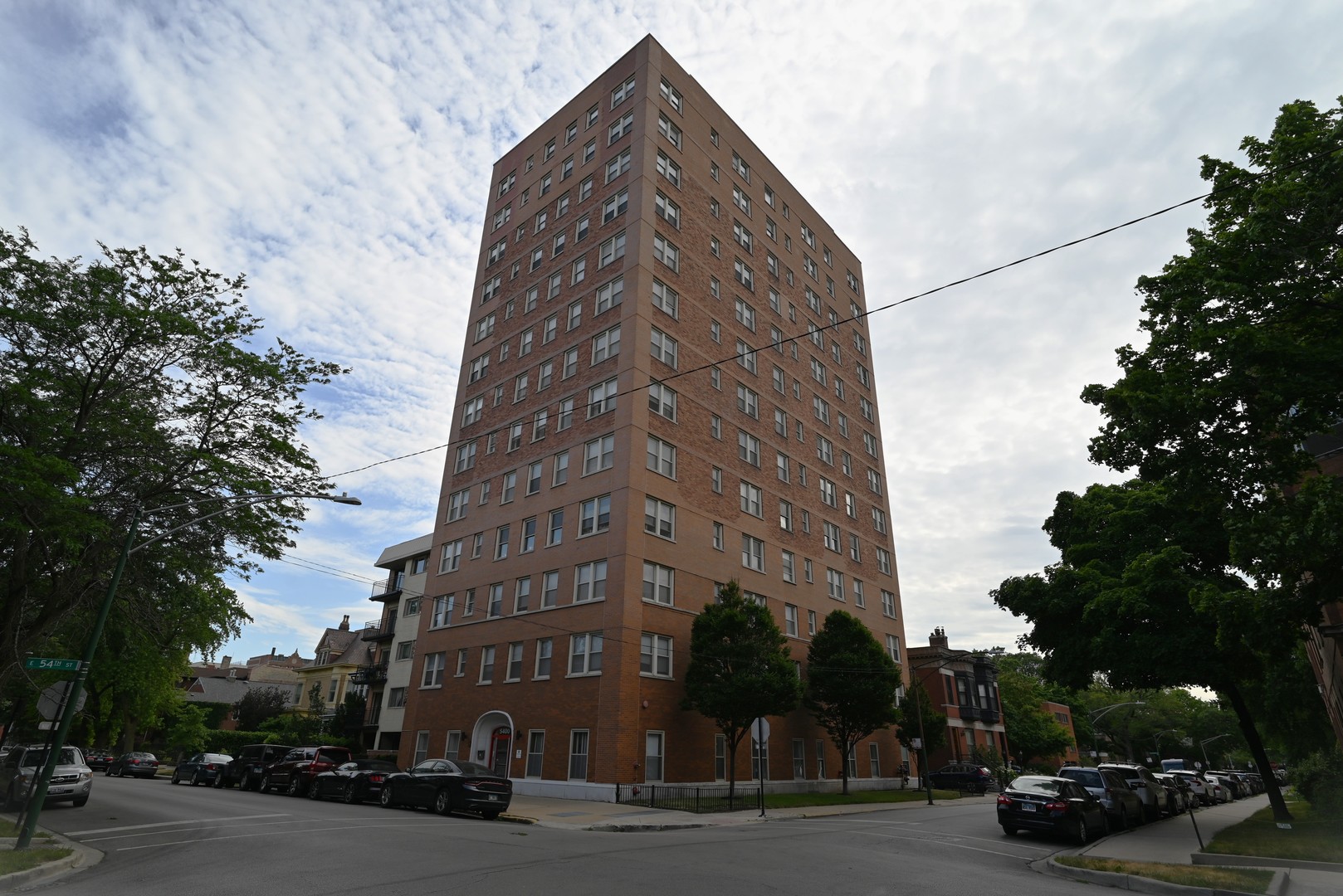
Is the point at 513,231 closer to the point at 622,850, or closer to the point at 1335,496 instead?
the point at 622,850

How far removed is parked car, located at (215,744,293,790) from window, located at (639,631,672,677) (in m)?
13.7

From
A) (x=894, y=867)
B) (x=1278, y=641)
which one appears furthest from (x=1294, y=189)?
(x=894, y=867)

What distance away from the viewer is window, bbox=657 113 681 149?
40.6 m

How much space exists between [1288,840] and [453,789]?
20.2 m

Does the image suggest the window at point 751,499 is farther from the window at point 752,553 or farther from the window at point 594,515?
the window at point 594,515

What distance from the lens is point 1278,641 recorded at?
14.4m

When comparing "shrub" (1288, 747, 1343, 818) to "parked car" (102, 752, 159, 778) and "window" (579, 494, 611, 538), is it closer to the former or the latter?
"window" (579, 494, 611, 538)

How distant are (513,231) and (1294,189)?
39.9 m

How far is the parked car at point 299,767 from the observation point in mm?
26234

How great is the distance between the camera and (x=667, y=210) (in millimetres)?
38875

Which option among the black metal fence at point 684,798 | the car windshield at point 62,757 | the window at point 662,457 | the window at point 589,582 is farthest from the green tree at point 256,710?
the window at point 662,457

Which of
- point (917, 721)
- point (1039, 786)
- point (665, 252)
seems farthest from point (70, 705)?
point (917, 721)

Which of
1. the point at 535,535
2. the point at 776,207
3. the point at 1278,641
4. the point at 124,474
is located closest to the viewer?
the point at 1278,641

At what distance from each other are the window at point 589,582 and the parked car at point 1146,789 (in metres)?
18.4
